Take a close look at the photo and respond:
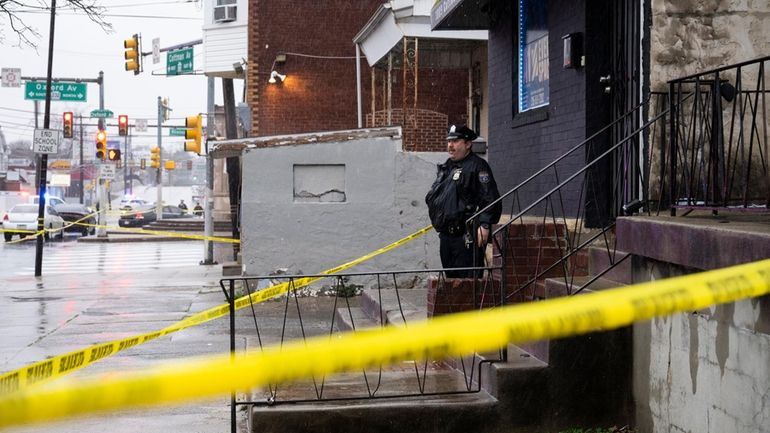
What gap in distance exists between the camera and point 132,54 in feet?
98.7

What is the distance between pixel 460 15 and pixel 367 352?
10736 mm

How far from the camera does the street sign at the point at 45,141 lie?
22.9 m

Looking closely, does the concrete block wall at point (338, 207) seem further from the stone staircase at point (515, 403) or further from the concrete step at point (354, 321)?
the stone staircase at point (515, 403)

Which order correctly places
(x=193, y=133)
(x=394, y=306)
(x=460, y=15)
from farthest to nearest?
1. (x=193, y=133)
2. (x=460, y=15)
3. (x=394, y=306)

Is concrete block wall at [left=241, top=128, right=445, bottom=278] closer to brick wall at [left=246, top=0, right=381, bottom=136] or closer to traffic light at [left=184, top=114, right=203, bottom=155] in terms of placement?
brick wall at [left=246, top=0, right=381, bottom=136]

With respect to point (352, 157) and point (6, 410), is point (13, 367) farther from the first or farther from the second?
point (6, 410)

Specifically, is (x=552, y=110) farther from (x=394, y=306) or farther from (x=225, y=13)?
(x=225, y=13)

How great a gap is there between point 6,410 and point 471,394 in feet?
17.0

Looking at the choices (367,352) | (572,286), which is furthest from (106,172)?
(367,352)

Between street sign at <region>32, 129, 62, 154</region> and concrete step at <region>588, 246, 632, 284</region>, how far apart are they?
1756cm

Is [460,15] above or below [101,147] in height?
above

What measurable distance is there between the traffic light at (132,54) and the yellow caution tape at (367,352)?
28.8 m

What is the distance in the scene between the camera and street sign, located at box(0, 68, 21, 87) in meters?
34.6

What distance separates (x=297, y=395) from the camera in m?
6.90
